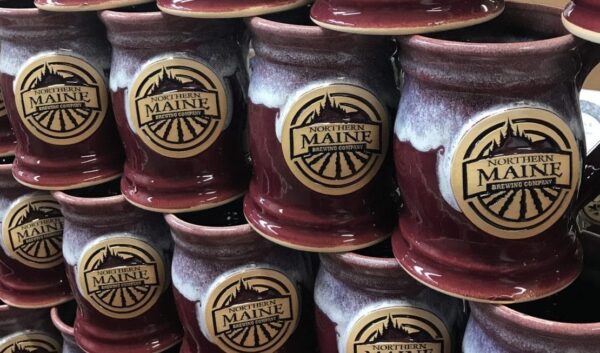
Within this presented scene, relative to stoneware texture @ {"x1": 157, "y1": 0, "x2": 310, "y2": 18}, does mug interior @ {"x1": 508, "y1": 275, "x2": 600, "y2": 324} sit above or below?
below

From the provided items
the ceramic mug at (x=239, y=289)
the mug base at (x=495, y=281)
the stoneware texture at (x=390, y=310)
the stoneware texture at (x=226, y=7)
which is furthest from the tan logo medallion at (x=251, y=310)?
the stoneware texture at (x=226, y=7)

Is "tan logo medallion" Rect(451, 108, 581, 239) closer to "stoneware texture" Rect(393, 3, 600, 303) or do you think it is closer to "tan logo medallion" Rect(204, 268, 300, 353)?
"stoneware texture" Rect(393, 3, 600, 303)

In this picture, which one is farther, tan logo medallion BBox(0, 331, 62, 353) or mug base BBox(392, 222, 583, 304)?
tan logo medallion BBox(0, 331, 62, 353)

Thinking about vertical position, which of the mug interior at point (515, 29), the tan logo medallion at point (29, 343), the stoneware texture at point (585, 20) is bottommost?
the tan logo medallion at point (29, 343)

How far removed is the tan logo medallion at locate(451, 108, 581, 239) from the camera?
69 cm

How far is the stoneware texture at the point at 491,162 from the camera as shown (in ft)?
2.25

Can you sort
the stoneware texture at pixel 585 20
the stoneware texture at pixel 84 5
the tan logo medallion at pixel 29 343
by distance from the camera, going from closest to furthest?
1. the stoneware texture at pixel 585 20
2. the stoneware texture at pixel 84 5
3. the tan logo medallion at pixel 29 343

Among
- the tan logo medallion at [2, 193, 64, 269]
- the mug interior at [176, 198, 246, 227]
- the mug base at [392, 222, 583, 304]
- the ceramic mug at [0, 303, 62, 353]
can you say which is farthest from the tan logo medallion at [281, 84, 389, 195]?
the ceramic mug at [0, 303, 62, 353]

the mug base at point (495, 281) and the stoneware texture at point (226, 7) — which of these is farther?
the stoneware texture at point (226, 7)

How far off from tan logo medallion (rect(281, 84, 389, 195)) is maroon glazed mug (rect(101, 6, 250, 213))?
0.50 feet

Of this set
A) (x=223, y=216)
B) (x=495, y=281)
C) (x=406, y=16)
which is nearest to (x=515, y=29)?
(x=406, y=16)

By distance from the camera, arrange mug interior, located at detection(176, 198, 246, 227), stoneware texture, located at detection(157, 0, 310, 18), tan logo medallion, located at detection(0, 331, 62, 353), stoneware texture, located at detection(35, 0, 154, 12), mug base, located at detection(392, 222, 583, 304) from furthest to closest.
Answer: tan logo medallion, located at detection(0, 331, 62, 353) < mug interior, located at detection(176, 198, 246, 227) < stoneware texture, located at detection(35, 0, 154, 12) < stoneware texture, located at detection(157, 0, 310, 18) < mug base, located at detection(392, 222, 583, 304)

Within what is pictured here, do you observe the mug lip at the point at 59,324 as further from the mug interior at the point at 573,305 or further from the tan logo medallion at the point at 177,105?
the mug interior at the point at 573,305

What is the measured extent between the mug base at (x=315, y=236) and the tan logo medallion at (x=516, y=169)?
6.7 inches
